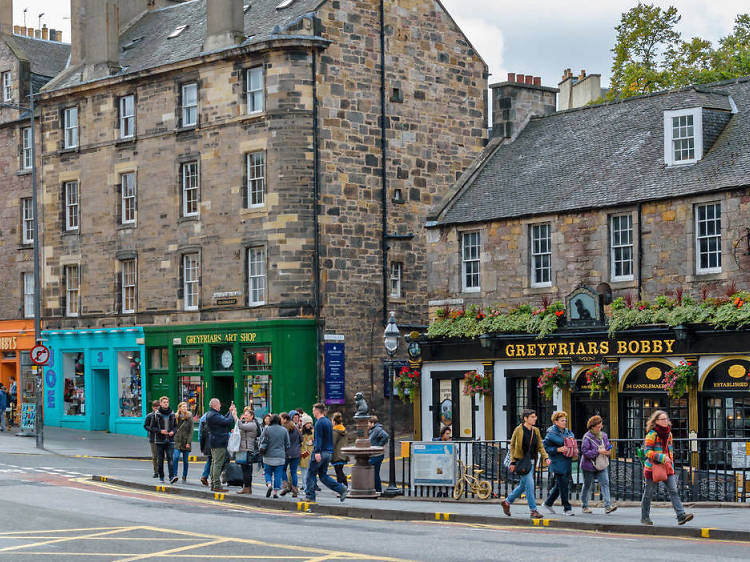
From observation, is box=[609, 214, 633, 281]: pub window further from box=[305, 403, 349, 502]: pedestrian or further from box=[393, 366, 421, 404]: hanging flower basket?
box=[305, 403, 349, 502]: pedestrian

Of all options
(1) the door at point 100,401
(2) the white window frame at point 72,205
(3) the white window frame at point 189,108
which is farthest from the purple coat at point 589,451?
(2) the white window frame at point 72,205

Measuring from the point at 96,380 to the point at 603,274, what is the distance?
2074cm

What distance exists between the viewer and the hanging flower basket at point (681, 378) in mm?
30844

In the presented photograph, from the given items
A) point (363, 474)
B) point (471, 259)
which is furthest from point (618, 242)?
point (363, 474)

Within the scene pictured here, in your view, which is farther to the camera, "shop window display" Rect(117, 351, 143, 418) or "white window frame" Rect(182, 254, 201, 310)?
"shop window display" Rect(117, 351, 143, 418)

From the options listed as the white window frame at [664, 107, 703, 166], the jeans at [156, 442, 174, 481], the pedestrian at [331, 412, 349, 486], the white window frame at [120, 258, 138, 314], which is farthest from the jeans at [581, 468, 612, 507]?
the white window frame at [120, 258, 138, 314]

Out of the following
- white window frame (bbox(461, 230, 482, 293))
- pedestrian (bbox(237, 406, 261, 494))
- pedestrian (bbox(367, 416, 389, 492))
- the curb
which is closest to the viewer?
the curb

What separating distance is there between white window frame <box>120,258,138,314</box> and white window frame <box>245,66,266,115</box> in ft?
24.5

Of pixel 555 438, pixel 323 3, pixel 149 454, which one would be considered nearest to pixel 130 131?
pixel 323 3

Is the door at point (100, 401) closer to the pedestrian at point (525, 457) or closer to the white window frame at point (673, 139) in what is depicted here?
the white window frame at point (673, 139)

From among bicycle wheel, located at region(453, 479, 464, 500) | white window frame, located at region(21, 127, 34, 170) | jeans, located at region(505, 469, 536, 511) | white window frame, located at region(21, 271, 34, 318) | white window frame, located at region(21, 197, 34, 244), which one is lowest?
bicycle wheel, located at region(453, 479, 464, 500)

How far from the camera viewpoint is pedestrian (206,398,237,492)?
26.5m

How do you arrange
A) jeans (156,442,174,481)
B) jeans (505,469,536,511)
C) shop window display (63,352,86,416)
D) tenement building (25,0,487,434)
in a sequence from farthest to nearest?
shop window display (63,352,86,416) → tenement building (25,0,487,434) → jeans (156,442,174,481) → jeans (505,469,536,511)

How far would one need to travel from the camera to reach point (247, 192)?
1619 inches
